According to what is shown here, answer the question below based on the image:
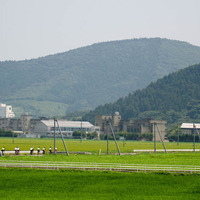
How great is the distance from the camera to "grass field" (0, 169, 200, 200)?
48.1 m

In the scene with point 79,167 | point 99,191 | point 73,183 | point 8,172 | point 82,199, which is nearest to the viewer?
point 82,199

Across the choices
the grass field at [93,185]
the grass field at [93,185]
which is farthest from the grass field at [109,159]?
the grass field at [93,185]

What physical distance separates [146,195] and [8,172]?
1930 cm

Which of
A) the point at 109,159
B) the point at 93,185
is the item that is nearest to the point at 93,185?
the point at 93,185

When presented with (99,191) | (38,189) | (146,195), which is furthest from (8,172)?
(146,195)

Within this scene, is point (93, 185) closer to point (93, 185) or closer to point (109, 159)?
point (93, 185)

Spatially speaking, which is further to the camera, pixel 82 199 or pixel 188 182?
pixel 188 182

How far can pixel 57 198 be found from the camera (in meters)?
46.4

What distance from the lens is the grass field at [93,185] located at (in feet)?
158

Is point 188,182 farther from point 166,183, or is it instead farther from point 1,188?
point 1,188

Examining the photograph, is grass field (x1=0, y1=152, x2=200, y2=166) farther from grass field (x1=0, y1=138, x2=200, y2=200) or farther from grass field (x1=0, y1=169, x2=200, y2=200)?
grass field (x1=0, y1=169, x2=200, y2=200)

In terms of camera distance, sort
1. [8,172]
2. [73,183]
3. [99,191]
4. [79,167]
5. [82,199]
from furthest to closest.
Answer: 1. [79,167]
2. [8,172]
3. [73,183]
4. [99,191]
5. [82,199]

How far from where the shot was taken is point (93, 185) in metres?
53.9

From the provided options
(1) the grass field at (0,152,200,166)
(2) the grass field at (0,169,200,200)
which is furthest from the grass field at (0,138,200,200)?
(1) the grass field at (0,152,200,166)
